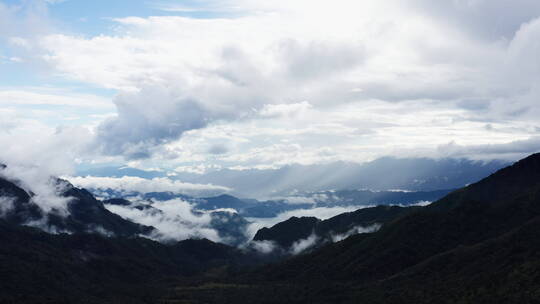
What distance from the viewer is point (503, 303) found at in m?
199

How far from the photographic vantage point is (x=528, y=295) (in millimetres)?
194125

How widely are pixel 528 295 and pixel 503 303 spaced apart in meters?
10.4
